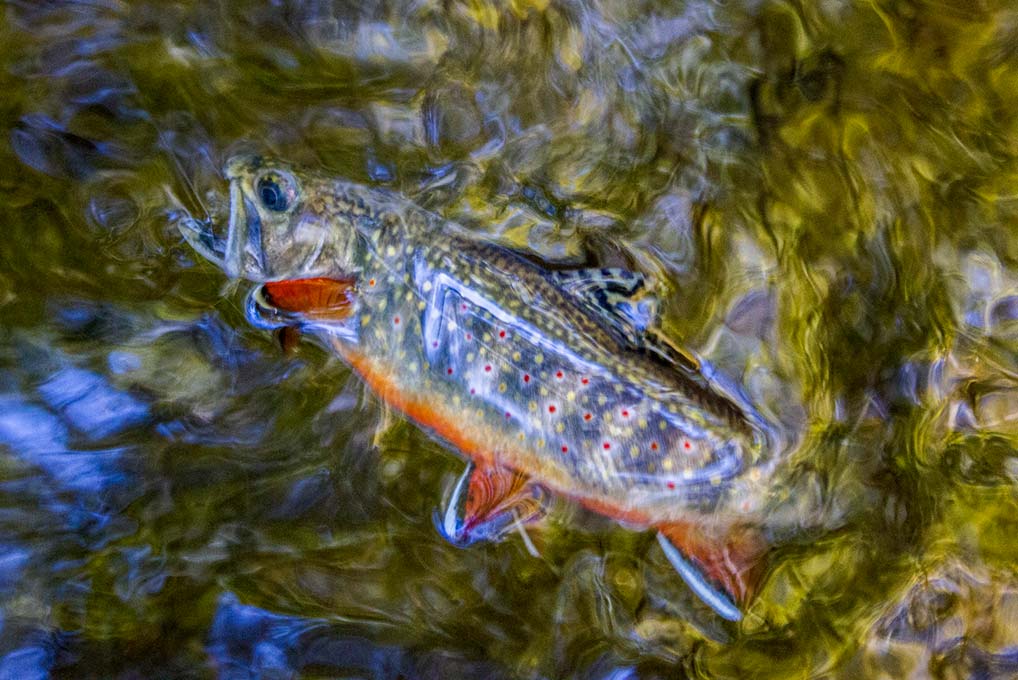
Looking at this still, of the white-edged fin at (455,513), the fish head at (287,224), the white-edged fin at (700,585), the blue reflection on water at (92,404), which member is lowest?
the white-edged fin at (700,585)

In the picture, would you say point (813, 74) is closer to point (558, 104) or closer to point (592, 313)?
point (558, 104)

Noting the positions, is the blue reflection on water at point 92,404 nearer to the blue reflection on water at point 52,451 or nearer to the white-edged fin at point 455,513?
the blue reflection on water at point 52,451

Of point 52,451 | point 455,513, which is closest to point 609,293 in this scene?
point 455,513

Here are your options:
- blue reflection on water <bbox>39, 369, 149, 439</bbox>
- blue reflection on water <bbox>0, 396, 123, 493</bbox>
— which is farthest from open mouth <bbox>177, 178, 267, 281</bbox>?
blue reflection on water <bbox>0, 396, 123, 493</bbox>

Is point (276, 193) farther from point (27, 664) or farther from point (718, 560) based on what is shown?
point (718, 560)

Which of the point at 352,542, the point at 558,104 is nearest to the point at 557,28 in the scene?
the point at 558,104

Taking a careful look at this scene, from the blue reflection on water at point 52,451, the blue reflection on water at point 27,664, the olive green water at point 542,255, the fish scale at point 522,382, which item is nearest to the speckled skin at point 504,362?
the fish scale at point 522,382
